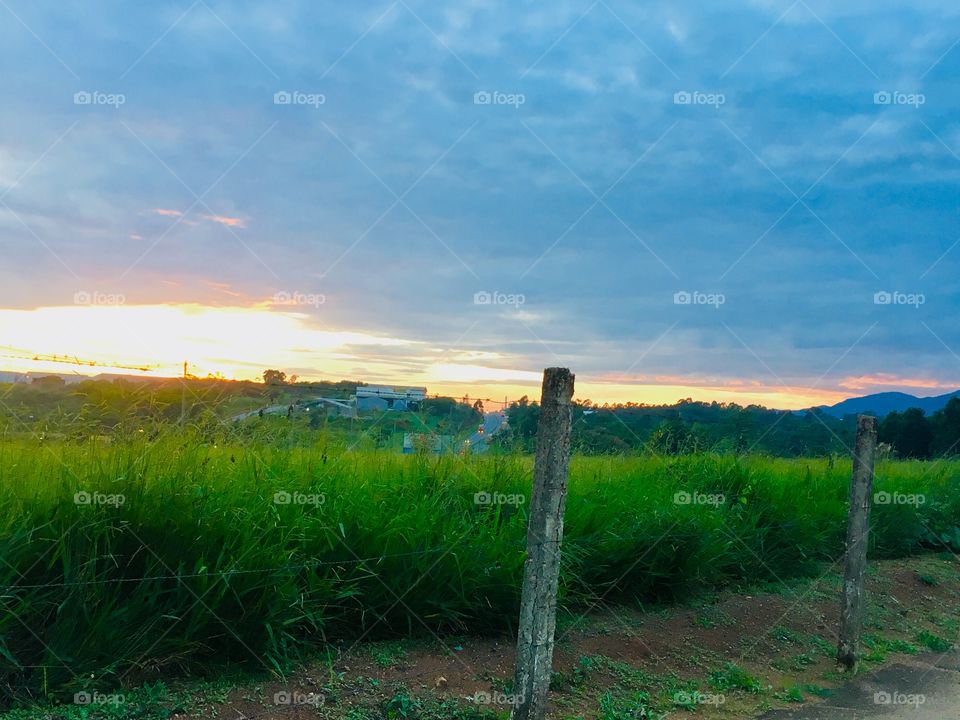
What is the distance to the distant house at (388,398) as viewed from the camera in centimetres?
737

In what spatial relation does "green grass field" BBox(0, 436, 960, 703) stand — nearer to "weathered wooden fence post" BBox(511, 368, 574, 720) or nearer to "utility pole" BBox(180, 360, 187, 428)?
"utility pole" BBox(180, 360, 187, 428)

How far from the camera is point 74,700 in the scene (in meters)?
4.26

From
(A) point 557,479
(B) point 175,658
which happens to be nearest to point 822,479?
(A) point 557,479

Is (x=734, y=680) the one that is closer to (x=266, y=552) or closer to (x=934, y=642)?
(x=934, y=642)

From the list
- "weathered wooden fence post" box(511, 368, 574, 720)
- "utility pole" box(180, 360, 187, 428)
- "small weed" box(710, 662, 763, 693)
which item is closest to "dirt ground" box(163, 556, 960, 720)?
"small weed" box(710, 662, 763, 693)

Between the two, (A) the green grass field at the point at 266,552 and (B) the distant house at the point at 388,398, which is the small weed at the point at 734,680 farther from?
(B) the distant house at the point at 388,398

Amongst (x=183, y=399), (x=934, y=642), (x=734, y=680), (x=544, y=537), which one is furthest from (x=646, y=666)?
(x=183, y=399)

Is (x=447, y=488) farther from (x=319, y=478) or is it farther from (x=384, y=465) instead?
(x=319, y=478)

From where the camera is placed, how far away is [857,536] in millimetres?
7062

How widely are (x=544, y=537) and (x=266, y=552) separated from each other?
1.67 m

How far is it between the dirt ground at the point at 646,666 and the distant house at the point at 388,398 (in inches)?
92.4

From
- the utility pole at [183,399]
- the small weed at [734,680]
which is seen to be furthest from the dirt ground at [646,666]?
the utility pole at [183,399]

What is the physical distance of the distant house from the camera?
737 centimetres

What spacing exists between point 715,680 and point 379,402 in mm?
3646
